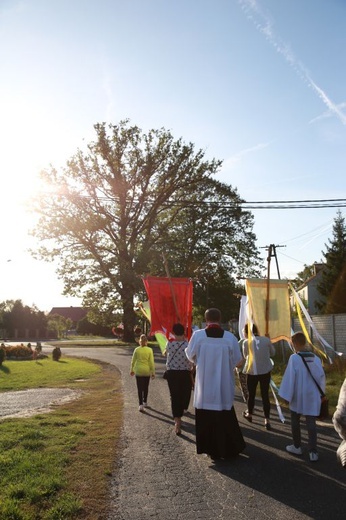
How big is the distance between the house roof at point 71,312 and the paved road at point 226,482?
127 m

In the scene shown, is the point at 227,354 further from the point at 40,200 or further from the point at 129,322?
the point at 129,322

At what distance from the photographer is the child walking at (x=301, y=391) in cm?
722

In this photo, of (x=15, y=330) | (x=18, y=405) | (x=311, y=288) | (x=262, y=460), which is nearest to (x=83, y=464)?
(x=262, y=460)

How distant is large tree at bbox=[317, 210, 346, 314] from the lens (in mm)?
44900

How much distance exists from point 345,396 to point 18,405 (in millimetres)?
11208

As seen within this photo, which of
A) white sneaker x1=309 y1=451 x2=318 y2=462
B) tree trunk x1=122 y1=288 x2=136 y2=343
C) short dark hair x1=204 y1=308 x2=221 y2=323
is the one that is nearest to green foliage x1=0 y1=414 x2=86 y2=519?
short dark hair x1=204 y1=308 x2=221 y2=323

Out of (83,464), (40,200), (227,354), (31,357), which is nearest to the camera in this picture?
(83,464)

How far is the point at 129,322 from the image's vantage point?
46250 millimetres

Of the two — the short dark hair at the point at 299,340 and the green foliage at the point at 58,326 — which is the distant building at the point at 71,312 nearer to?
the green foliage at the point at 58,326

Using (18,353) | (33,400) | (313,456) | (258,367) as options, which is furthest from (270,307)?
(18,353)

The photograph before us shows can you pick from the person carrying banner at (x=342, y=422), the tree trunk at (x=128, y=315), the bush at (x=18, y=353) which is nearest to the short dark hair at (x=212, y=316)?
the person carrying banner at (x=342, y=422)

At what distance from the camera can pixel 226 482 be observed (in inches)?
233

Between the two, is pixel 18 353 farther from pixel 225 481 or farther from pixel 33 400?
pixel 225 481

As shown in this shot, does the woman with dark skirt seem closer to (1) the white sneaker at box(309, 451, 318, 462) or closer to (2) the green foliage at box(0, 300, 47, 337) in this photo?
(1) the white sneaker at box(309, 451, 318, 462)
